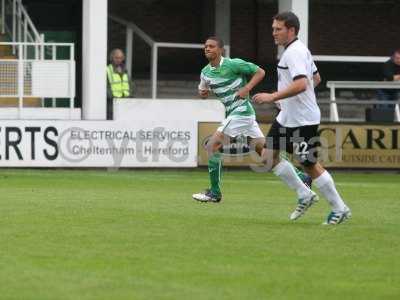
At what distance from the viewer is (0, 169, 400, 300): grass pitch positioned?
27.8ft

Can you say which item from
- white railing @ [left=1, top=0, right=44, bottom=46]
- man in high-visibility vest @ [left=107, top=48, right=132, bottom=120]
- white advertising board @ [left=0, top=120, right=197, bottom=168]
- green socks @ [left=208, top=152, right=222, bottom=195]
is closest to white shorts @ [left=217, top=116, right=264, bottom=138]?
green socks @ [left=208, top=152, right=222, bottom=195]

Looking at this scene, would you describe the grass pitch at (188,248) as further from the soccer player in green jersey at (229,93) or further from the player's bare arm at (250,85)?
the player's bare arm at (250,85)

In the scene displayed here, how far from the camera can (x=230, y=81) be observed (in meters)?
15.9

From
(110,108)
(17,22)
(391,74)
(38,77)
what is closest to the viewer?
(38,77)

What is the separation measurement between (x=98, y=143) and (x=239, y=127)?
28.3ft

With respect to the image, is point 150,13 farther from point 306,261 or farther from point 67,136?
point 306,261

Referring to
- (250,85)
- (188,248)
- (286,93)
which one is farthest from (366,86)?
(188,248)

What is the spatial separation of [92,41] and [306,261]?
17.0 meters

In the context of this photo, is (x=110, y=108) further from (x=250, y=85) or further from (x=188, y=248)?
(x=188, y=248)

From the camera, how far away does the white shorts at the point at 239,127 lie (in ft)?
52.2

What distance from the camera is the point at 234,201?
53.0 feet

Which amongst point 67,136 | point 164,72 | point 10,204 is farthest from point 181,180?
point 164,72

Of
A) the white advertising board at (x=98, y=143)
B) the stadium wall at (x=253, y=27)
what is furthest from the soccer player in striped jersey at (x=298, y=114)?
the stadium wall at (x=253, y=27)

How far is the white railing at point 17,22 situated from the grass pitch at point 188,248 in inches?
394
